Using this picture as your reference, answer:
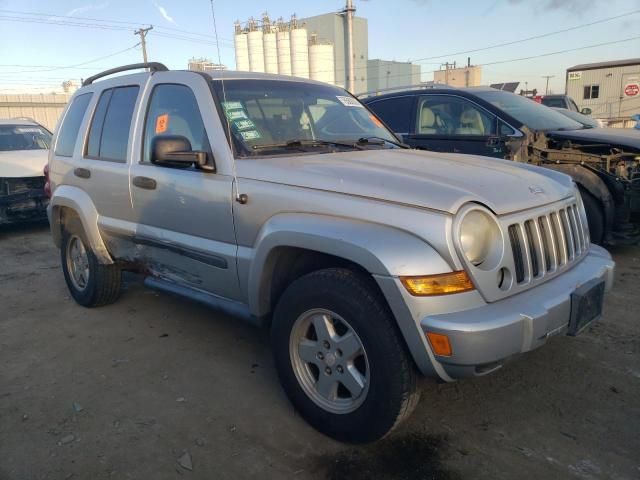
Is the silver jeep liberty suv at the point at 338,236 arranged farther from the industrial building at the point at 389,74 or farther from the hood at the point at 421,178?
the industrial building at the point at 389,74

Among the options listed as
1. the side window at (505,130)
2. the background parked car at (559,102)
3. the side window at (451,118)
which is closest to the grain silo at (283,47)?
the background parked car at (559,102)

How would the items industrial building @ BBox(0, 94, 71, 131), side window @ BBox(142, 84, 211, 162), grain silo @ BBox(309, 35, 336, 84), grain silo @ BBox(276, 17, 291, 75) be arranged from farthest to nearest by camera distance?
grain silo @ BBox(309, 35, 336, 84), grain silo @ BBox(276, 17, 291, 75), industrial building @ BBox(0, 94, 71, 131), side window @ BBox(142, 84, 211, 162)

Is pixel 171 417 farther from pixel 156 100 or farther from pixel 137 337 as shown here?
pixel 156 100

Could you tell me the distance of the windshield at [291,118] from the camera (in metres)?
3.16

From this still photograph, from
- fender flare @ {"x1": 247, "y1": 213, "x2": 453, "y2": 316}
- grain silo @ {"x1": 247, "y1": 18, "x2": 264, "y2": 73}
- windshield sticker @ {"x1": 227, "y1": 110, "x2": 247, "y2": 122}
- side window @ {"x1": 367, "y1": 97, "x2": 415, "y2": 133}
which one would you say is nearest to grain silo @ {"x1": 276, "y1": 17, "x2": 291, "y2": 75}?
grain silo @ {"x1": 247, "y1": 18, "x2": 264, "y2": 73}

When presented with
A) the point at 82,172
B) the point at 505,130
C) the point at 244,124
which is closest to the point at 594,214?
the point at 505,130

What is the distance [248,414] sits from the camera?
9.59ft

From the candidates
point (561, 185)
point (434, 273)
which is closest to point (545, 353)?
point (561, 185)

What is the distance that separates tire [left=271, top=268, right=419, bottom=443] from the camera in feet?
7.45

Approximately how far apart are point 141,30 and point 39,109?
486 inches

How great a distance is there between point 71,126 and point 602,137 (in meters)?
5.51

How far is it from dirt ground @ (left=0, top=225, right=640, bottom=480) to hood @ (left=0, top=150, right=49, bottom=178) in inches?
179

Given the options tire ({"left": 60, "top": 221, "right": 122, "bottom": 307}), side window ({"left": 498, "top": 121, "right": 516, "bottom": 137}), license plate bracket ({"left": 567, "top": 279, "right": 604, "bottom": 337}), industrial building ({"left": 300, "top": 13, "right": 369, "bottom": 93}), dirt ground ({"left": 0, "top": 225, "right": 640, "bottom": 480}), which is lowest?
dirt ground ({"left": 0, "top": 225, "right": 640, "bottom": 480})

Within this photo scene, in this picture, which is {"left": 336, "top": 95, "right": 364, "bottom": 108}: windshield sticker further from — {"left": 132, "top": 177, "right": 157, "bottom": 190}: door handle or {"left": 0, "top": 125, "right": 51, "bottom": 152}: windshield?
{"left": 0, "top": 125, "right": 51, "bottom": 152}: windshield
